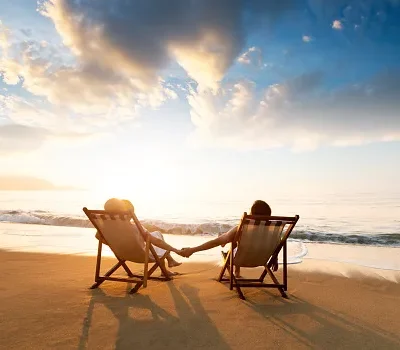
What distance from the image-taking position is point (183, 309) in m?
4.54

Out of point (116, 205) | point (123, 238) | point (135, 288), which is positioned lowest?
point (135, 288)

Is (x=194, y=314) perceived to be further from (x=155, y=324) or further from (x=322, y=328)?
(x=322, y=328)

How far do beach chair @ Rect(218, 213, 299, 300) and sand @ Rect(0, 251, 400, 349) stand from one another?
0.21 meters

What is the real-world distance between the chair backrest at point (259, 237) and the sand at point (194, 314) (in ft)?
1.80

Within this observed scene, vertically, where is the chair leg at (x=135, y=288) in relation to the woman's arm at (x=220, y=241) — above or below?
below

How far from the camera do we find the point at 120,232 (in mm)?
5594

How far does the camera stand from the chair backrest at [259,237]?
17.1 ft

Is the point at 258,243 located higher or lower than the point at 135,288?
higher

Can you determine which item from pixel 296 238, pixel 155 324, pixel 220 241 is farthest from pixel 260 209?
pixel 296 238

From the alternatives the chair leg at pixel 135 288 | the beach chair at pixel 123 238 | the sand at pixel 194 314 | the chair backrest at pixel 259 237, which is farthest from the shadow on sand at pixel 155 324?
the chair backrest at pixel 259 237

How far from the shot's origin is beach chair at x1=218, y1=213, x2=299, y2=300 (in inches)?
206

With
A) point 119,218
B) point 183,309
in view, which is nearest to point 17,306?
point 119,218

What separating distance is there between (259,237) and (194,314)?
164cm

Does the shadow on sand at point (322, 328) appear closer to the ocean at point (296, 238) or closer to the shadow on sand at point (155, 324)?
the shadow on sand at point (155, 324)
